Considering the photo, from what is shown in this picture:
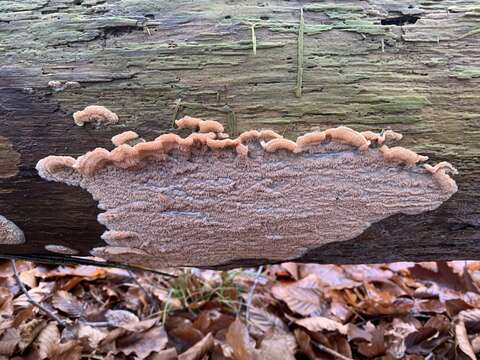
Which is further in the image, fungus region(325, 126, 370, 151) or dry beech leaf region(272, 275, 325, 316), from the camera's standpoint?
dry beech leaf region(272, 275, 325, 316)

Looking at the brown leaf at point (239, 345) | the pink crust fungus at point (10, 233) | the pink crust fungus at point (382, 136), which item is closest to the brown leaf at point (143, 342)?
the brown leaf at point (239, 345)

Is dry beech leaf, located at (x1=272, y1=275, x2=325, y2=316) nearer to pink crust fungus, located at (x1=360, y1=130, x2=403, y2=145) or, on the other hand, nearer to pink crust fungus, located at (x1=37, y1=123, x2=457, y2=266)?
pink crust fungus, located at (x1=37, y1=123, x2=457, y2=266)

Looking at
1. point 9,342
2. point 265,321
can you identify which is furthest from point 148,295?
point 9,342

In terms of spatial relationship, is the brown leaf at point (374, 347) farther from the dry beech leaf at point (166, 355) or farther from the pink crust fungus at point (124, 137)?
the pink crust fungus at point (124, 137)

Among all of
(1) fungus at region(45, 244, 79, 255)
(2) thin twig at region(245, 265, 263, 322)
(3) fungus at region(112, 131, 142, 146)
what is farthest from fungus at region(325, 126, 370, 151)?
(2) thin twig at region(245, 265, 263, 322)

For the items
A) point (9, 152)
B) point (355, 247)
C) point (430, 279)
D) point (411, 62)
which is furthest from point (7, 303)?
point (430, 279)

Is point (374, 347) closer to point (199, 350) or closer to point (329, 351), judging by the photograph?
point (329, 351)
